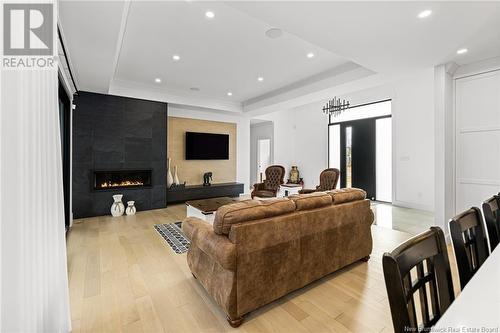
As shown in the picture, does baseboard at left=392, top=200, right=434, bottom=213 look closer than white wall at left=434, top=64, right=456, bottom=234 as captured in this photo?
No

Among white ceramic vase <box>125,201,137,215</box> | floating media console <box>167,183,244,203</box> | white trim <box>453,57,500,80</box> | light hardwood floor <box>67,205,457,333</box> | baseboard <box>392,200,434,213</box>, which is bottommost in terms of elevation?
light hardwood floor <box>67,205,457,333</box>

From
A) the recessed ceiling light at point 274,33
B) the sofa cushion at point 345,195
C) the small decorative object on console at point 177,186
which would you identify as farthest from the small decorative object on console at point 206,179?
the sofa cushion at point 345,195

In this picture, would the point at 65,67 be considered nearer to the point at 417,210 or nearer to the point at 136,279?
the point at 136,279

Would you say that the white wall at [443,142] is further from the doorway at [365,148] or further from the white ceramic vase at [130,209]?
the white ceramic vase at [130,209]

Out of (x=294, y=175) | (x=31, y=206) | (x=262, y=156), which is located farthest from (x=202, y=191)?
(x=31, y=206)

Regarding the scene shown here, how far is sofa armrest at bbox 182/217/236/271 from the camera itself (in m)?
1.70

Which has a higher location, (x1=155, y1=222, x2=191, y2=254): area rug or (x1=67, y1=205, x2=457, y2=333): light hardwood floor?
(x1=155, y1=222, x2=191, y2=254): area rug

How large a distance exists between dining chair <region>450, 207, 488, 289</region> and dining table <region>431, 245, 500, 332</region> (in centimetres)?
21

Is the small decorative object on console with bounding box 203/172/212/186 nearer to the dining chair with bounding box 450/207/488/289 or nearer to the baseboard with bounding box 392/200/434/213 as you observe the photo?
the baseboard with bounding box 392/200/434/213

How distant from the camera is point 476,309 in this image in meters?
0.73

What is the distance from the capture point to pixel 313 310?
1.95 meters

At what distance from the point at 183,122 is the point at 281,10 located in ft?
16.0

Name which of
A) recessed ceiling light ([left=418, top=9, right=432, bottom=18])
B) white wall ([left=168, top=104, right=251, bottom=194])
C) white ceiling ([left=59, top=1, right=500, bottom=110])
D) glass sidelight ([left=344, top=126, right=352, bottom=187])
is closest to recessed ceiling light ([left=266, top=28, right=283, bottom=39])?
white ceiling ([left=59, top=1, right=500, bottom=110])

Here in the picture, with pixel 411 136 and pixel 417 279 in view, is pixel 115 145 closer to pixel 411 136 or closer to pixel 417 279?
pixel 417 279
